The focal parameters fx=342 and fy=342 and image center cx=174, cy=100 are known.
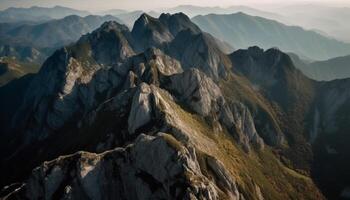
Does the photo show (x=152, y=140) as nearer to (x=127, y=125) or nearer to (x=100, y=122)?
(x=127, y=125)

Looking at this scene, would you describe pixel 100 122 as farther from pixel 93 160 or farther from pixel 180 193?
pixel 180 193

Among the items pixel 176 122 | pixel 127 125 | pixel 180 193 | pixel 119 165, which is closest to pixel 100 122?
pixel 127 125

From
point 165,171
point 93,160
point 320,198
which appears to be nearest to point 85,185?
point 93,160

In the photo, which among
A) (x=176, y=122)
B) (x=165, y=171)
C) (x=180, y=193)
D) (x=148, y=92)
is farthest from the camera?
(x=148, y=92)

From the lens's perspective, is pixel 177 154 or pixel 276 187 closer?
pixel 177 154

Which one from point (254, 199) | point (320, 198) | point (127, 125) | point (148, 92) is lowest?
point (320, 198)

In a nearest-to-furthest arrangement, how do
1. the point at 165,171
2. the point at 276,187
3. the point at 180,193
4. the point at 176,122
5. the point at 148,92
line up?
1. the point at 180,193
2. the point at 165,171
3. the point at 176,122
4. the point at 148,92
5. the point at 276,187

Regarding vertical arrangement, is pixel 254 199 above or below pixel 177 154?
below

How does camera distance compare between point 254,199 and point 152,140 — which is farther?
point 254,199

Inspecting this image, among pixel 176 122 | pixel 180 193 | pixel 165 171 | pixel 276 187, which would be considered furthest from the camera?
pixel 276 187
